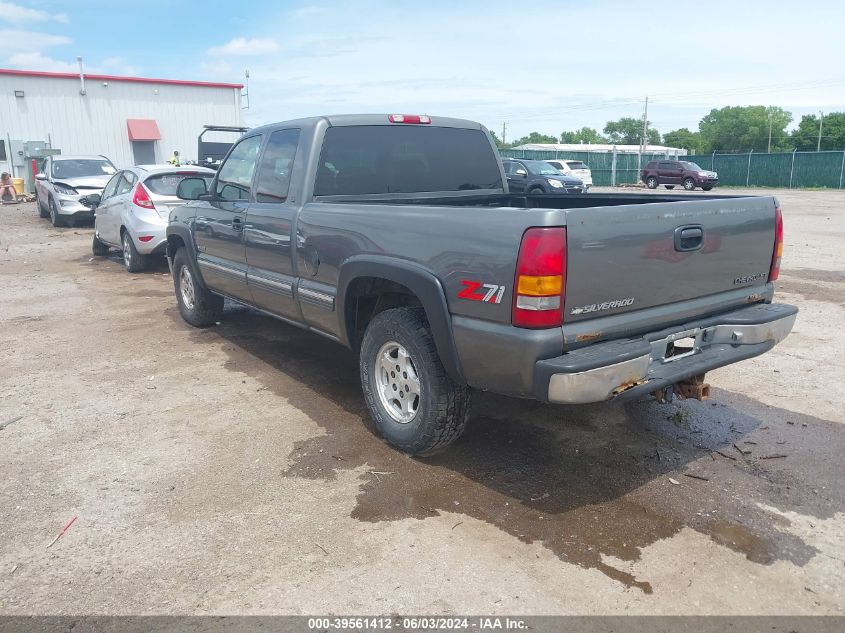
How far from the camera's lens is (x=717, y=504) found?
11.4 ft

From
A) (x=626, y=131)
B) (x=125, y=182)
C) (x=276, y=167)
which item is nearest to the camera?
(x=276, y=167)

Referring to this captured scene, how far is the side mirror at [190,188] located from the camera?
6176 millimetres

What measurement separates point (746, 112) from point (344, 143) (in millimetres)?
118831

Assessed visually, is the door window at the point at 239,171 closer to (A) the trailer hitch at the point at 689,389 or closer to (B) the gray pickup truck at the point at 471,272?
(B) the gray pickup truck at the point at 471,272

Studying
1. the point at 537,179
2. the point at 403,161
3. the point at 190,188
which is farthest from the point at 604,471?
the point at 537,179

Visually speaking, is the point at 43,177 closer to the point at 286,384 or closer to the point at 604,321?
the point at 286,384

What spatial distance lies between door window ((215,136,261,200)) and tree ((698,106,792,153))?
9283 centimetres

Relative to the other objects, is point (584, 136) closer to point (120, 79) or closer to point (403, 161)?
point (120, 79)

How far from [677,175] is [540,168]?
521 inches

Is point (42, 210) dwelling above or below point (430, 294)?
below

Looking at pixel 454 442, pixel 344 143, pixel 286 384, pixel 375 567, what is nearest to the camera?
pixel 375 567

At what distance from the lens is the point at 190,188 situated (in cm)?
625

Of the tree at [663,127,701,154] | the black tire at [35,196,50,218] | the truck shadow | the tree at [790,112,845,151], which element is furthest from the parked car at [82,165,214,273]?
the tree at [663,127,701,154]

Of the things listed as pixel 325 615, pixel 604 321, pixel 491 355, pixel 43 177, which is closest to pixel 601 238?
pixel 604 321
